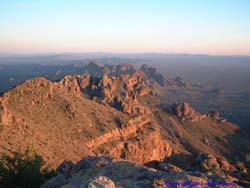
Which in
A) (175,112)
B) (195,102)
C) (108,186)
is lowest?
(195,102)

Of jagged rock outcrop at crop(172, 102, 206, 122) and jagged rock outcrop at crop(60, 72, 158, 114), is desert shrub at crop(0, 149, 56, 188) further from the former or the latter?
jagged rock outcrop at crop(172, 102, 206, 122)

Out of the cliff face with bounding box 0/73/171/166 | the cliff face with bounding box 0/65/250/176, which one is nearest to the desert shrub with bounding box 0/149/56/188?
the cliff face with bounding box 0/65/250/176

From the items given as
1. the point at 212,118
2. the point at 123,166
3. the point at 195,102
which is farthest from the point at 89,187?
the point at 195,102

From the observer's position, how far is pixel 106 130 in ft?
160

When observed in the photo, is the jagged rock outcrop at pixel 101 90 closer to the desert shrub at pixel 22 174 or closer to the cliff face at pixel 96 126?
the cliff face at pixel 96 126

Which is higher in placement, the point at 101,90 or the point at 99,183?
the point at 99,183

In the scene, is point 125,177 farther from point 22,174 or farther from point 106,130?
point 106,130

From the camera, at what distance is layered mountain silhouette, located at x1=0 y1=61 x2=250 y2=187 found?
114ft

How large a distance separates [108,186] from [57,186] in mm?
5082

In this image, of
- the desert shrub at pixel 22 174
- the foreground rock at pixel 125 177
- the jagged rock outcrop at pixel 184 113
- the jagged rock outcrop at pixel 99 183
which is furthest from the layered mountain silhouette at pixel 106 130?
the desert shrub at pixel 22 174

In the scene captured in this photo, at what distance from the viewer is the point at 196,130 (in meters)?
76.6

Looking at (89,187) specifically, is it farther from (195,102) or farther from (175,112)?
(195,102)

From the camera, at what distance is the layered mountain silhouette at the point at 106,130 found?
34.7m

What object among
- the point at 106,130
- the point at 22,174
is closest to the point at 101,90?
the point at 106,130
